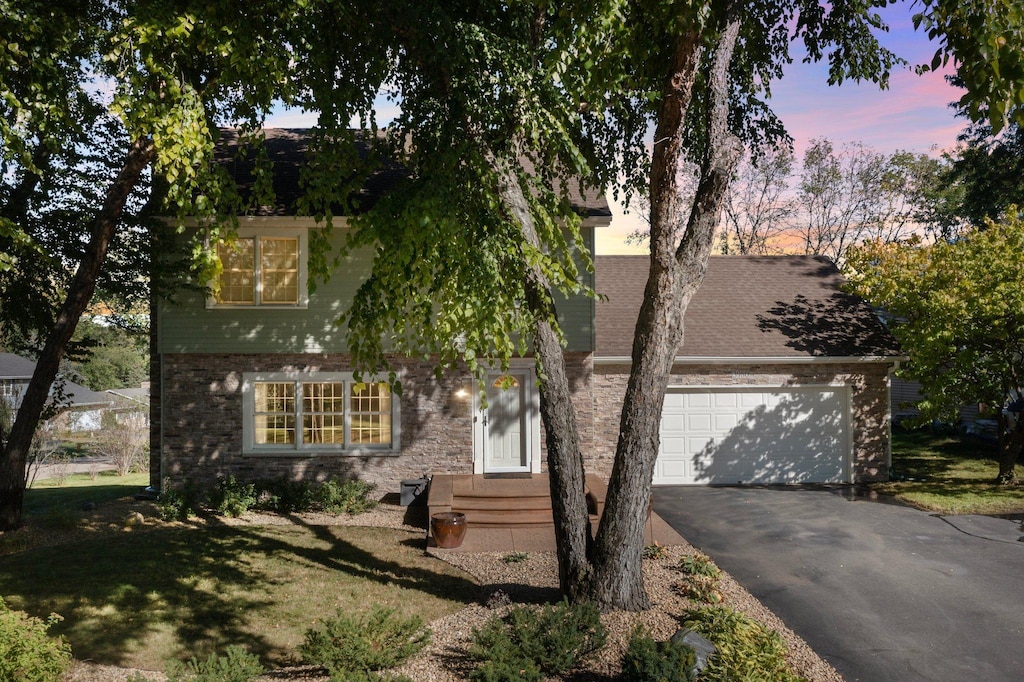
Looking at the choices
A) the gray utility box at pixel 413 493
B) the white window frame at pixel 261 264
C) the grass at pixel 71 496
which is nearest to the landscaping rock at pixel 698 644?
the gray utility box at pixel 413 493

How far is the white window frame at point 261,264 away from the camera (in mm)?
A: 13516

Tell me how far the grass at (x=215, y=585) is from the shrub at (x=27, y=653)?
1044 mm

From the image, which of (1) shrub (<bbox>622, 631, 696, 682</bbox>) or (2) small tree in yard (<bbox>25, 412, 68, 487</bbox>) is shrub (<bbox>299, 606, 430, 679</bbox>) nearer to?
(1) shrub (<bbox>622, 631, 696, 682</bbox>)

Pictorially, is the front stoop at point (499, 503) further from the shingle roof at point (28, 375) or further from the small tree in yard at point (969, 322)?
the shingle roof at point (28, 375)

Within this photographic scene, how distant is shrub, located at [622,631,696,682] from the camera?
551 cm

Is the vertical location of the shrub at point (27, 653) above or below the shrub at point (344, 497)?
above

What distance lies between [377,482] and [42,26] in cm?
891

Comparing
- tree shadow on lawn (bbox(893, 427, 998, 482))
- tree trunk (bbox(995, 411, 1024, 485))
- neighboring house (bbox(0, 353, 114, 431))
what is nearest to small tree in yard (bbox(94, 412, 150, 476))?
neighboring house (bbox(0, 353, 114, 431))

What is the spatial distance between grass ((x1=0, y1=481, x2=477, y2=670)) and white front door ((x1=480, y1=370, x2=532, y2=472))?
2837 millimetres

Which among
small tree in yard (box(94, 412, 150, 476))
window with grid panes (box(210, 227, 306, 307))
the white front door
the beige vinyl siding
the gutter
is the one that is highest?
window with grid panes (box(210, 227, 306, 307))

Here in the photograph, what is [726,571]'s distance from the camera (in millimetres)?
9312

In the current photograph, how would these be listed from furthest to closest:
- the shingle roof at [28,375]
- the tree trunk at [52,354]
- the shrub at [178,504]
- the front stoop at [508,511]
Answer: the shingle roof at [28,375] → the shrub at [178,504] → the tree trunk at [52,354] → the front stoop at [508,511]

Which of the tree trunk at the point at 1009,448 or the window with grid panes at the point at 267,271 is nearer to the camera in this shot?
the window with grid panes at the point at 267,271

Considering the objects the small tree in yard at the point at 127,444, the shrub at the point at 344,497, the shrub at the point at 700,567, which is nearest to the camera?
the shrub at the point at 700,567
